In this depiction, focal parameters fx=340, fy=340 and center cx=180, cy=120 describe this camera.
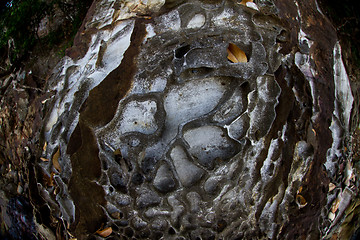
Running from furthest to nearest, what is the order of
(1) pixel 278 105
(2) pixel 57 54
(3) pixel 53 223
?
(2) pixel 57 54
(3) pixel 53 223
(1) pixel 278 105

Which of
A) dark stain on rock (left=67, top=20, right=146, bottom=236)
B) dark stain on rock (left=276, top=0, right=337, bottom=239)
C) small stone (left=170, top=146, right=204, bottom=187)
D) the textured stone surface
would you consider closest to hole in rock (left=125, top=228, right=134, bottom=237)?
the textured stone surface

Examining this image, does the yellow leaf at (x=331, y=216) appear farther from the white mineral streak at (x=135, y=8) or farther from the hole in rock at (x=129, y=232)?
the white mineral streak at (x=135, y=8)

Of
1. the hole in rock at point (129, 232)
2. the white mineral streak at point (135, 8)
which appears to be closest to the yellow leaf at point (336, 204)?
the hole in rock at point (129, 232)

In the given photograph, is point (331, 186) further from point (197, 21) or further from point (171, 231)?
point (197, 21)

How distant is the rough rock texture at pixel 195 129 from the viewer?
955 mm

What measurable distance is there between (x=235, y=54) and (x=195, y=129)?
0.82 feet

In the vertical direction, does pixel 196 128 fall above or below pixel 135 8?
below

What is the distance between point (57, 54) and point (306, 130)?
92cm

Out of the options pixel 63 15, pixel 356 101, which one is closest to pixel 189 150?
pixel 356 101

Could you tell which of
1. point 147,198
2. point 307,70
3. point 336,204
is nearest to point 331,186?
point 336,204

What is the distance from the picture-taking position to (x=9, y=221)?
4.26ft

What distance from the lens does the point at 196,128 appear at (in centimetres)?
96

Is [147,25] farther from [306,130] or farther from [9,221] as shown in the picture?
[9,221]

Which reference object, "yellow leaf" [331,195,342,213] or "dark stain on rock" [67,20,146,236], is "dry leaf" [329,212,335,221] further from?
"dark stain on rock" [67,20,146,236]
